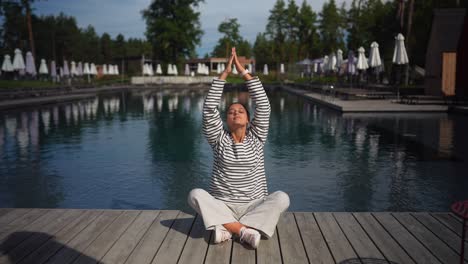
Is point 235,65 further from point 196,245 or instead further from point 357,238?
point 357,238

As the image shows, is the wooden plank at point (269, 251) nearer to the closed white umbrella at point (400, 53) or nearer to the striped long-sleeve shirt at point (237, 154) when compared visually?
the striped long-sleeve shirt at point (237, 154)

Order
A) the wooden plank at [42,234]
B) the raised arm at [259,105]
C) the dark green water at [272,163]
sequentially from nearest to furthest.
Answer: the wooden plank at [42,234] < the raised arm at [259,105] < the dark green water at [272,163]

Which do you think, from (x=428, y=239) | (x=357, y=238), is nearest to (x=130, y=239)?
(x=357, y=238)

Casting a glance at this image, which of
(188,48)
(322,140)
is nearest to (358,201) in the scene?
(322,140)

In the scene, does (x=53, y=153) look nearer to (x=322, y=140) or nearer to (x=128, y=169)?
(x=128, y=169)

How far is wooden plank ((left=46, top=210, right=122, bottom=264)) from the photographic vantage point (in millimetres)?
3506

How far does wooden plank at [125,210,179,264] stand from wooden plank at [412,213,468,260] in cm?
261

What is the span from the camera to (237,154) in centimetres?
383

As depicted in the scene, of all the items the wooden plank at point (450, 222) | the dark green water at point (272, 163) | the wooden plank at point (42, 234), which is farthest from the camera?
the dark green water at point (272, 163)

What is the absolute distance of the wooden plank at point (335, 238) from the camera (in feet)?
11.5

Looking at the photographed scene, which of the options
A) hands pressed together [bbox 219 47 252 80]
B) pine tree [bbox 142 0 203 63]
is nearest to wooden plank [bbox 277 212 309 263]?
hands pressed together [bbox 219 47 252 80]

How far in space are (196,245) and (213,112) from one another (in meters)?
1.23

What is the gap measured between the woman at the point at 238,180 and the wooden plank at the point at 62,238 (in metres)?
1.25

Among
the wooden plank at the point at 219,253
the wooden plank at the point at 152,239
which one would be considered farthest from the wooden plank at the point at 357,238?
the wooden plank at the point at 152,239
